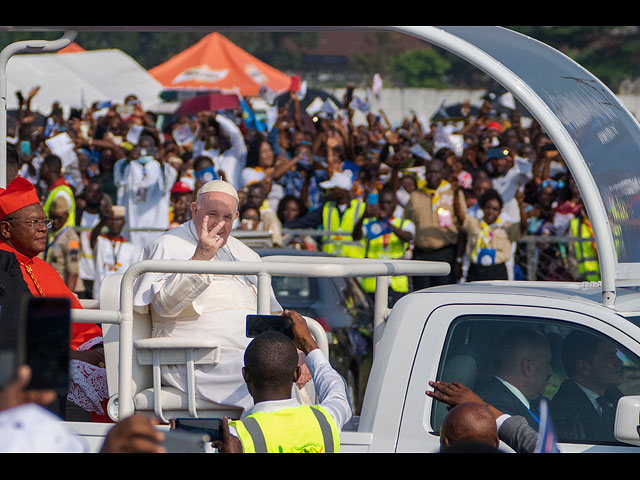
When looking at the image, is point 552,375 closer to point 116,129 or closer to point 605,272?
point 605,272

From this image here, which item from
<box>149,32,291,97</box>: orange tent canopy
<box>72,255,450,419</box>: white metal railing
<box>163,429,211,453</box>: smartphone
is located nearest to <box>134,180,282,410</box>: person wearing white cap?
<box>72,255,450,419</box>: white metal railing

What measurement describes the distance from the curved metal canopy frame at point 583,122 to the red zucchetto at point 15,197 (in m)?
1.12

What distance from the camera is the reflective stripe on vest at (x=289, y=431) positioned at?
3.61 m

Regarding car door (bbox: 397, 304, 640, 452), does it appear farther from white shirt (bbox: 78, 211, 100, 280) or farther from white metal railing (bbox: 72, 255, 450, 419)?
white shirt (bbox: 78, 211, 100, 280)

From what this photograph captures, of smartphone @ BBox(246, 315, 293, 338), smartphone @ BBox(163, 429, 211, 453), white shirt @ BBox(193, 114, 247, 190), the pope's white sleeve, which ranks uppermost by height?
white shirt @ BBox(193, 114, 247, 190)

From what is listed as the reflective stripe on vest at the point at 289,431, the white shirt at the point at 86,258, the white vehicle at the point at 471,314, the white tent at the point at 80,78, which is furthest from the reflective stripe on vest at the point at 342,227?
the white tent at the point at 80,78

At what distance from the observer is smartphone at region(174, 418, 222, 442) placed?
3562 millimetres

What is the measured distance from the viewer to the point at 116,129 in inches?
623

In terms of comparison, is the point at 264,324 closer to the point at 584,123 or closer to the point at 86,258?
the point at 584,123

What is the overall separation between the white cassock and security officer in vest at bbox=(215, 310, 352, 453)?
82 centimetres

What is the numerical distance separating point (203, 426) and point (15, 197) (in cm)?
207

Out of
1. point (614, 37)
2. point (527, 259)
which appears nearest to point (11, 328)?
point (527, 259)

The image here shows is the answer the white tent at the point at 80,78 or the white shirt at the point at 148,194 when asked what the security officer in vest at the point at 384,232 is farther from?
the white tent at the point at 80,78

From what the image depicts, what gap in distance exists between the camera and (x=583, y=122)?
4.54 m
